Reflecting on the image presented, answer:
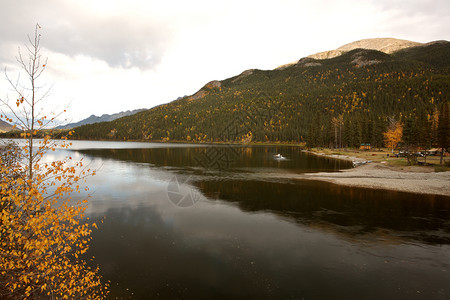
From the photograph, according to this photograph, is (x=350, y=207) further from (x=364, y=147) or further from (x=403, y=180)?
(x=364, y=147)

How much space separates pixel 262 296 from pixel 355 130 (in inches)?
5286

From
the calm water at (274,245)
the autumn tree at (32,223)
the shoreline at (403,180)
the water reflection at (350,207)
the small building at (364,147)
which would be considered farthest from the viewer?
the small building at (364,147)

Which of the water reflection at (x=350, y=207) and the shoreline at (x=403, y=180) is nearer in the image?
the water reflection at (x=350, y=207)

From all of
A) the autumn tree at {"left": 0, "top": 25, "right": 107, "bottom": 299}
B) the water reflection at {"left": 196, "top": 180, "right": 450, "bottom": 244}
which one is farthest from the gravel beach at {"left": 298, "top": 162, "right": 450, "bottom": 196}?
the autumn tree at {"left": 0, "top": 25, "right": 107, "bottom": 299}

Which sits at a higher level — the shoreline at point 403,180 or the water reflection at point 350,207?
the shoreline at point 403,180

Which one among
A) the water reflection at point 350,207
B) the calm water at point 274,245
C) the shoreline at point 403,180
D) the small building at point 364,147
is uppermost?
the small building at point 364,147

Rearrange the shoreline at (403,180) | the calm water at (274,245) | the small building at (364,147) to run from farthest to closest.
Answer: the small building at (364,147), the shoreline at (403,180), the calm water at (274,245)

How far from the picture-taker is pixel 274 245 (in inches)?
766

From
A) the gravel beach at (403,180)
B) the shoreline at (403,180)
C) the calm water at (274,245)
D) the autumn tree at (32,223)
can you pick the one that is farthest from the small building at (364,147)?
the autumn tree at (32,223)

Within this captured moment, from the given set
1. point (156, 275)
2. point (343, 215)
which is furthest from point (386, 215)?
point (156, 275)

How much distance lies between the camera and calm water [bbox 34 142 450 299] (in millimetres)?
14031

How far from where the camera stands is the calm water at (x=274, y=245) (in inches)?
552

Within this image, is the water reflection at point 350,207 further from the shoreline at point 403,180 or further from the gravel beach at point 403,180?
the gravel beach at point 403,180

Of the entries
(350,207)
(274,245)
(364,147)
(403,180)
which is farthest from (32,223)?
(364,147)
